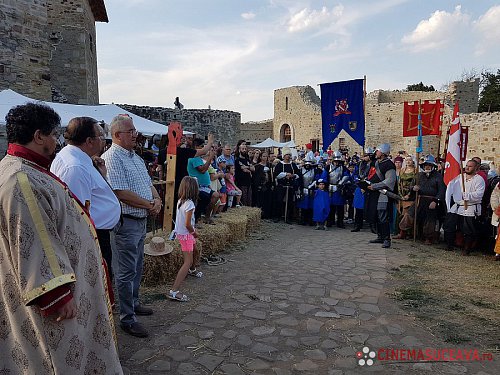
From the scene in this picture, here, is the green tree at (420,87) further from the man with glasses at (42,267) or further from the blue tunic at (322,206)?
the man with glasses at (42,267)

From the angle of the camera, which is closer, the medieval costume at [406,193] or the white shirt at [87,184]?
the white shirt at [87,184]

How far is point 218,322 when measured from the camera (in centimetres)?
383

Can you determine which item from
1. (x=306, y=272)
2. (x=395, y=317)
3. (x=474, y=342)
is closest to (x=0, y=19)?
(x=306, y=272)

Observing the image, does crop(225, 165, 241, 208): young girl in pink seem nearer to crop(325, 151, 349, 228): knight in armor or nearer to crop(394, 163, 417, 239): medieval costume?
crop(325, 151, 349, 228): knight in armor

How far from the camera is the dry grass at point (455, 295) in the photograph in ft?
12.2

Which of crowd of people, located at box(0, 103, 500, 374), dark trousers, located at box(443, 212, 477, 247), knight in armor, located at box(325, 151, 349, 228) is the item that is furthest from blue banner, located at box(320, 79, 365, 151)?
dark trousers, located at box(443, 212, 477, 247)

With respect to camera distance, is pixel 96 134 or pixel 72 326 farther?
pixel 96 134

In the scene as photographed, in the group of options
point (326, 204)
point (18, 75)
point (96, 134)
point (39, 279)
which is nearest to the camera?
point (39, 279)

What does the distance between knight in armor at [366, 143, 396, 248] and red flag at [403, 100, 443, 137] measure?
1.75 m

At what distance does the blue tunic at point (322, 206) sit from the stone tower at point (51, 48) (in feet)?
28.4

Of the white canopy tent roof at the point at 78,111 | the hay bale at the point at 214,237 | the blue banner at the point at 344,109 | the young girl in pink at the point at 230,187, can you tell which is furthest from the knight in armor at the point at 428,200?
the white canopy tent roof at the point at 78,111

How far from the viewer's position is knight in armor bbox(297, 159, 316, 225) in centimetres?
1022

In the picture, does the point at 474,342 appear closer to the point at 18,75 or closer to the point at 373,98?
the point at 18,75

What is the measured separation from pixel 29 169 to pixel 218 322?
2612 mm
